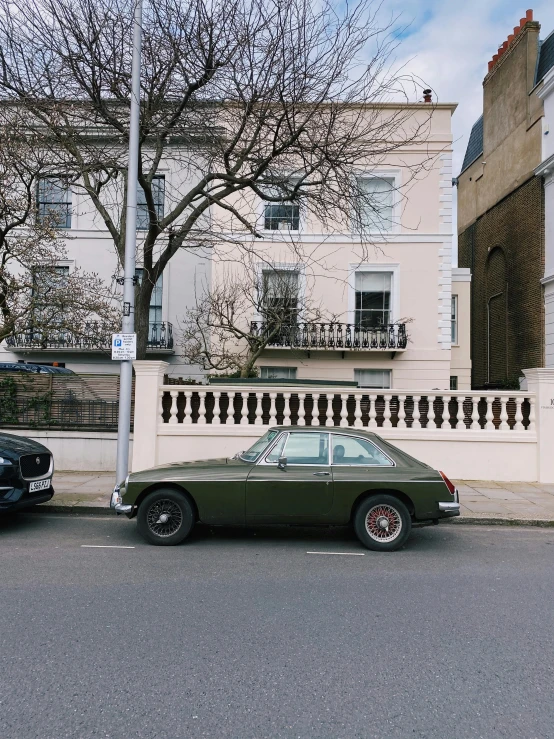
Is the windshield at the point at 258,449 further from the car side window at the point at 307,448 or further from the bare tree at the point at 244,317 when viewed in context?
the bare tree at the point at 244,317

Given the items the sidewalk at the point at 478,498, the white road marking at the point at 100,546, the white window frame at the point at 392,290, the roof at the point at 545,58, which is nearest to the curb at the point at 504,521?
the sidewalk at the point at 478,498

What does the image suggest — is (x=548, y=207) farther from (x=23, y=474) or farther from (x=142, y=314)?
(x=23, y=474)

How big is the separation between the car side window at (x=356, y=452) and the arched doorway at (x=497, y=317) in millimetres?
15679

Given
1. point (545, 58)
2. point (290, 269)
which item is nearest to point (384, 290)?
point (290, 269)

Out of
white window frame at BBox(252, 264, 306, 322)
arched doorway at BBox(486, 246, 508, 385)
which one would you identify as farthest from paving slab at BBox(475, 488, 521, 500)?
arched doorway at BBox(486, 246, 508, 385)

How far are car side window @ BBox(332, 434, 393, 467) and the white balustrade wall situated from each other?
3597mm

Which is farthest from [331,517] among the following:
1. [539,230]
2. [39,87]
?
[539,230]

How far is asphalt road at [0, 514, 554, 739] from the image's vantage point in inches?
109

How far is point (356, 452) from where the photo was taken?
6367 millimetres

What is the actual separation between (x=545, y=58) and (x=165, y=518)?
815 inches

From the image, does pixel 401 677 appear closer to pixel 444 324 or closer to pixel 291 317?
pixel 291 317

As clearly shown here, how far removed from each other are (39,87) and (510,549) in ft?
35.7

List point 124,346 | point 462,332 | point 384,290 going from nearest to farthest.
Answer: point 124,346 → point 384,290 → point 462,332

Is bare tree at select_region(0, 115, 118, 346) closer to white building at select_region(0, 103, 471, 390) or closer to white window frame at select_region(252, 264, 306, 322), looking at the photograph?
white window frame at select_region(252, 264, 306, 322)
